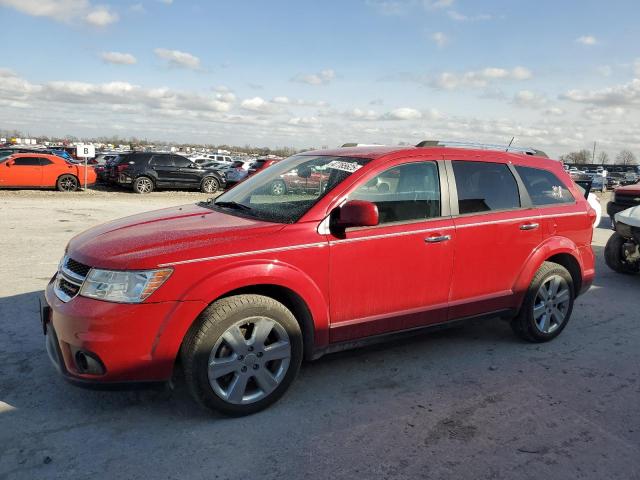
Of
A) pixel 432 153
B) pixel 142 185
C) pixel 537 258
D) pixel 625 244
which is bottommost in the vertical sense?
pixel 142 185

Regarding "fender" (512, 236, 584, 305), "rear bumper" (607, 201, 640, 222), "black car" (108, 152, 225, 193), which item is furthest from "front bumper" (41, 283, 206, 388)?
"black car" (108, 152, 225, 193)

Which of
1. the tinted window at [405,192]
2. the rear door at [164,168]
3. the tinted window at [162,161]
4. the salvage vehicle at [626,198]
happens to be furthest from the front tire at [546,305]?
the tinted window at [162,161]

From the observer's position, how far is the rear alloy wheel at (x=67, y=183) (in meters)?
19.5

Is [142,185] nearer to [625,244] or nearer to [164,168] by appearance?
Answer: [164,168]

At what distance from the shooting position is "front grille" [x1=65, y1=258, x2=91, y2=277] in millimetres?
3115

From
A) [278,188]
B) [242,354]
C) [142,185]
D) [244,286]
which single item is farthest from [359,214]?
[142,185]

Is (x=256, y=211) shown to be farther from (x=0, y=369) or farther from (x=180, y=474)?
(x=0, y=369)

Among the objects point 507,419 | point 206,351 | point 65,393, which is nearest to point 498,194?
point 507,419

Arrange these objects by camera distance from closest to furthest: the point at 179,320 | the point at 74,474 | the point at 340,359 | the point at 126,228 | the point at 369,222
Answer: the point at 74,474 < the point at 179,320 < the point at 369,222 < the point at 126,228 < the point at 340,359

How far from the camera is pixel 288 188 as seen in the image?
4074mm

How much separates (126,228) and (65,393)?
1167 millimetres

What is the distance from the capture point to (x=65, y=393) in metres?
3.51

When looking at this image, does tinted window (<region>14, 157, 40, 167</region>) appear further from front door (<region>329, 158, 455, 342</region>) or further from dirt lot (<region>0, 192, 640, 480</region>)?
front door (<region>329, 158, 455, 342</region>)

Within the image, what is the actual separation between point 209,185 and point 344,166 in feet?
62.8
